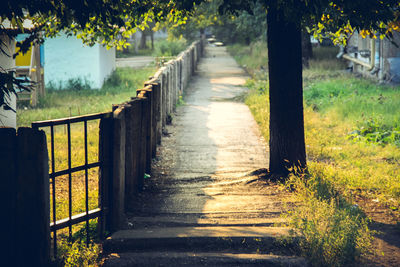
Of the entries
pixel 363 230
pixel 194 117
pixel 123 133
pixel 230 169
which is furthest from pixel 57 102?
pixel 363 230

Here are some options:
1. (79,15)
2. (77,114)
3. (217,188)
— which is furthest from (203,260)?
(77,114)

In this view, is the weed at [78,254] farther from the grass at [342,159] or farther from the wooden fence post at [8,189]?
the grass at [342,159]

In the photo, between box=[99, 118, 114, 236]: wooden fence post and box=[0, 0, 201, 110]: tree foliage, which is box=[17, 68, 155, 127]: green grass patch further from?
box=[99, 118, 114, 236]: wooden fence post

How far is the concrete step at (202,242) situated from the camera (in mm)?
5359

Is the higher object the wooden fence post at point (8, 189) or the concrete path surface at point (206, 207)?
the wooden fence post at point (8, 189)

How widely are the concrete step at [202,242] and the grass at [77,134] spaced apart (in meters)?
0.30

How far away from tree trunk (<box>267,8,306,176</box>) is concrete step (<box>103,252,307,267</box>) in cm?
279

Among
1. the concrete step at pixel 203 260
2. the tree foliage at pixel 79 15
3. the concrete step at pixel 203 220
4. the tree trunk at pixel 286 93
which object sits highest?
the tree foliage at pixel 79 15

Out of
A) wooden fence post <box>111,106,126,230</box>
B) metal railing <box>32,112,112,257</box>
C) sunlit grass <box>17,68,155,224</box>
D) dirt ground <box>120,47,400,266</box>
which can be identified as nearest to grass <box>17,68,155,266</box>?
sunlit grass <box>17,68,155,224</box>

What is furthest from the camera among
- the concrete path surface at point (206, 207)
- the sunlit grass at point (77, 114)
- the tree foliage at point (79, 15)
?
the sunlit grass at point (77, 114)

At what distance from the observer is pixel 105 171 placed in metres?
5.78

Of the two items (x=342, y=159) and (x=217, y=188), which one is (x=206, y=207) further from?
(x=342, y=159)

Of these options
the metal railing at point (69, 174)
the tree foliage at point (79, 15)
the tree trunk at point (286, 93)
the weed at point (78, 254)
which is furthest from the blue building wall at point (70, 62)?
the weed at point (78, 254)

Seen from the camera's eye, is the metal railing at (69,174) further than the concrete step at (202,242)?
No
